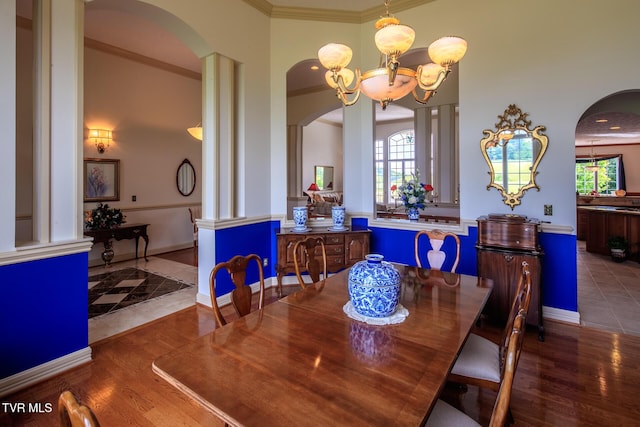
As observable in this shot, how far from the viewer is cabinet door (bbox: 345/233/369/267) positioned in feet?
13.6

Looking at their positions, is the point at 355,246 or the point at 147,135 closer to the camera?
the point at 355,246

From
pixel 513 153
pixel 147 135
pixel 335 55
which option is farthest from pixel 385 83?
pixel 147 135

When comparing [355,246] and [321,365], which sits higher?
[355,246]

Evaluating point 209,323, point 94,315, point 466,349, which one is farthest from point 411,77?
point 94,315

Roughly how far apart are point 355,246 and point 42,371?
124 inches

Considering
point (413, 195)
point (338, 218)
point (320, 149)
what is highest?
point (320, 149)

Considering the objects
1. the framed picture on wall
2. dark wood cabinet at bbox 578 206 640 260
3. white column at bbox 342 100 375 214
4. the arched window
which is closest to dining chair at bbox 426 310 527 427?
white column at bbox 342 100 375 214

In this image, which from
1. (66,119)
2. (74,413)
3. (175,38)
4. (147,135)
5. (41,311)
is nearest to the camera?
(74,413)

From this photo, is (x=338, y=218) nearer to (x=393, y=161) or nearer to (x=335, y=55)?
(x=335, y=55)

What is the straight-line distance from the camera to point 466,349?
183 cm

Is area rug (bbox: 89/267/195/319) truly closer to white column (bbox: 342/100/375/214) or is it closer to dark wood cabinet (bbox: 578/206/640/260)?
white column (bbox: 342/100/375/214)

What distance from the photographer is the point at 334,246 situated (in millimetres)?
4105

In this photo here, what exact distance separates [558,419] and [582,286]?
3.31 m

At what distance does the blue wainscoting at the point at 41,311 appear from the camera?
2.19 meters
